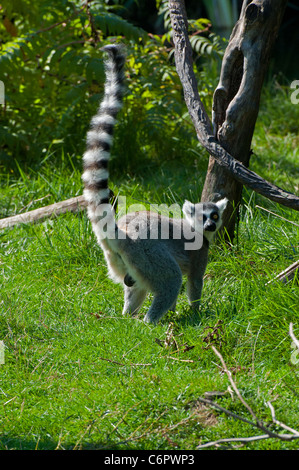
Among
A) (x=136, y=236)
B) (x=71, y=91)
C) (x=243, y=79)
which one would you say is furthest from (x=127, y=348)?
(x=71, y=91)

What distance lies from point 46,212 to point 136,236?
5.93 ft

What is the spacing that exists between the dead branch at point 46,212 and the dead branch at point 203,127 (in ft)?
5.52

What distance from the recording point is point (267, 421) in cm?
284

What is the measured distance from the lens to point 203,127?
13.4 ft

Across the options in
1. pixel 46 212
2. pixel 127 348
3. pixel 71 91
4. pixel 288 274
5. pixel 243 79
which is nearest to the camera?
pixel 127 348

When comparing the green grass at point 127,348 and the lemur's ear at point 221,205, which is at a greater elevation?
the lemur's ear at point 221,205

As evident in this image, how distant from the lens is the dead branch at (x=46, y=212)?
542 centimetres

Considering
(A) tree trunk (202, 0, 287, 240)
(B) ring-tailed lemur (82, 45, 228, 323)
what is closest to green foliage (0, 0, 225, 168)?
(A) tree trunk (202, 0, 287, 240)

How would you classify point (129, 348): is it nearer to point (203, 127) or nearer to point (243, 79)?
point (203, 127)

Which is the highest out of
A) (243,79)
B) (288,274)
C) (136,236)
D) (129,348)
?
(243,79)

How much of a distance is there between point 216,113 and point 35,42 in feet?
7.63

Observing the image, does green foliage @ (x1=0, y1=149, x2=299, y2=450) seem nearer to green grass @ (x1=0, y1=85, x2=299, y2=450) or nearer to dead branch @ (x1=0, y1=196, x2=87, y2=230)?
green grass @ (x1=0, y1=85, x2=299, y2=450)

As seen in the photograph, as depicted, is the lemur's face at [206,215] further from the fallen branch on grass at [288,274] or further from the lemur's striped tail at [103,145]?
the lemur's striped tail at [103,145]

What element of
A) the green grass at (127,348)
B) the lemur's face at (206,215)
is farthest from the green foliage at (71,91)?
the lemur's face at (206,215)
